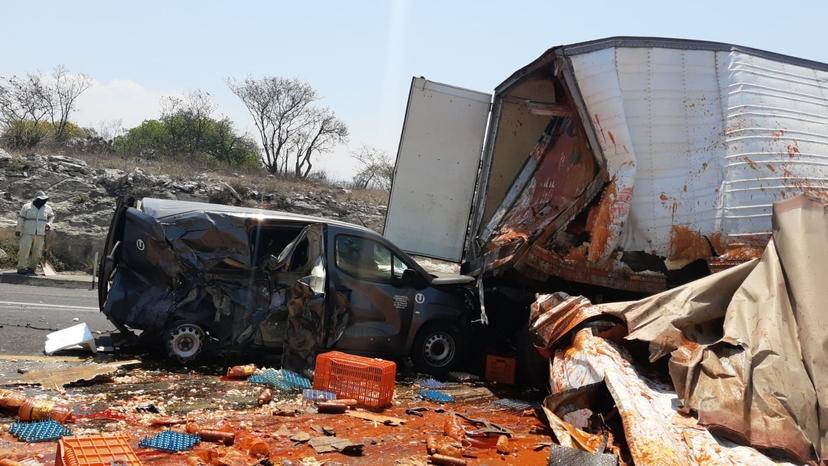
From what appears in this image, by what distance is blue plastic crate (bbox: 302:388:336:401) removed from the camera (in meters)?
5.94

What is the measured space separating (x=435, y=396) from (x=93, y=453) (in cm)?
382

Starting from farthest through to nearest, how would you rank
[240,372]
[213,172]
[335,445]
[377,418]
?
[213,172] < [240,372] < [377,418] < [335,445]

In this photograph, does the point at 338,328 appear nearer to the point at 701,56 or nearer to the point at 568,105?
the point at 568,105

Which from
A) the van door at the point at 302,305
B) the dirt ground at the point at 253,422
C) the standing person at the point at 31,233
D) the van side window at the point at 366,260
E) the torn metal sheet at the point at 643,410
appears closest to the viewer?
the torn metal sheet at the point at 643,410

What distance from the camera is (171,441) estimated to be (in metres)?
4.37

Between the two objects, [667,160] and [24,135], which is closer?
[667,160]

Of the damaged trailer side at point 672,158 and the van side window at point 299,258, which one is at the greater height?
the damaged trailer side at point 672,158

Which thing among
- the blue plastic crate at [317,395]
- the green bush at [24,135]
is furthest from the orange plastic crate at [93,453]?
the green bush at [24,135]

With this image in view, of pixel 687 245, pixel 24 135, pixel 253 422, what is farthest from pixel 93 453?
pixel 24 135

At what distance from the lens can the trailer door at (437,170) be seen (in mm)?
9320

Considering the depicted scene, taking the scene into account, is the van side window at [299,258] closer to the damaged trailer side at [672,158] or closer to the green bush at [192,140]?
the damaged trailer side at [672,158]

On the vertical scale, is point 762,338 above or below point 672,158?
below

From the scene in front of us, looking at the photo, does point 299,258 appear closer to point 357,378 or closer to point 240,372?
point 240,372

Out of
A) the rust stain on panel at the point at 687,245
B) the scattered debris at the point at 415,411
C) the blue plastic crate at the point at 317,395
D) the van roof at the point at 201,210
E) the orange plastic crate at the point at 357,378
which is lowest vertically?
the scattered debris at the point at 415,411
